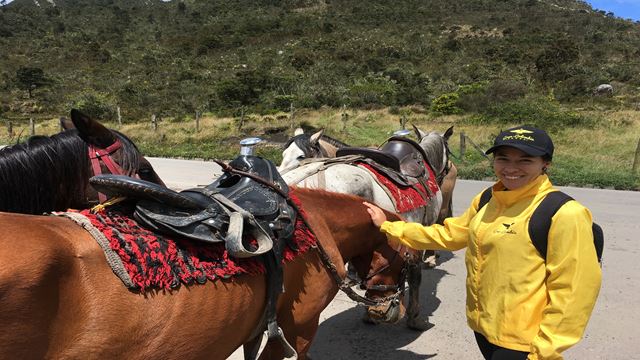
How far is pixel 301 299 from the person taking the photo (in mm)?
2031

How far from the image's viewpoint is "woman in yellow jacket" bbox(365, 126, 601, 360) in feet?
5.10

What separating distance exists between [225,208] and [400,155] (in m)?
2.55

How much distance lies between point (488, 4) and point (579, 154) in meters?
61.8

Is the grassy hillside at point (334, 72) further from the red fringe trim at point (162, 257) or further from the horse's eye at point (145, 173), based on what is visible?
the red fringe trim at point (162, 257)

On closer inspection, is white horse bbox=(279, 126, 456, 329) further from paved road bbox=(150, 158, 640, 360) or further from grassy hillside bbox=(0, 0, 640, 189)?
grassy hillside bbox=(0, 0, 640, 189)

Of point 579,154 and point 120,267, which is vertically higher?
point 120,267

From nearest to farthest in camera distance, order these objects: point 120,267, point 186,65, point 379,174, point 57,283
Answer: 1. point 57,283
2. point 120,267
3. point 379,174
4. point 186,65

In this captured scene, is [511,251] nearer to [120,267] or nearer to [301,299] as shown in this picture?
[301,299]

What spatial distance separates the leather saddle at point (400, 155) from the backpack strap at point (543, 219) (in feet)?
6.62

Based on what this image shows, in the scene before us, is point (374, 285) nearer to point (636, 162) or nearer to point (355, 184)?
point (355, 184)

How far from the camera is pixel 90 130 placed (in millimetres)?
2482

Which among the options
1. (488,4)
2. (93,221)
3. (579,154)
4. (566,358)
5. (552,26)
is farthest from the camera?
(488,4)

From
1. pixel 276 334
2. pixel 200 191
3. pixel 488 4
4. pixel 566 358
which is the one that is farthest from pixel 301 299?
pixel 488 4

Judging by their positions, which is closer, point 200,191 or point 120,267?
point 120,267
